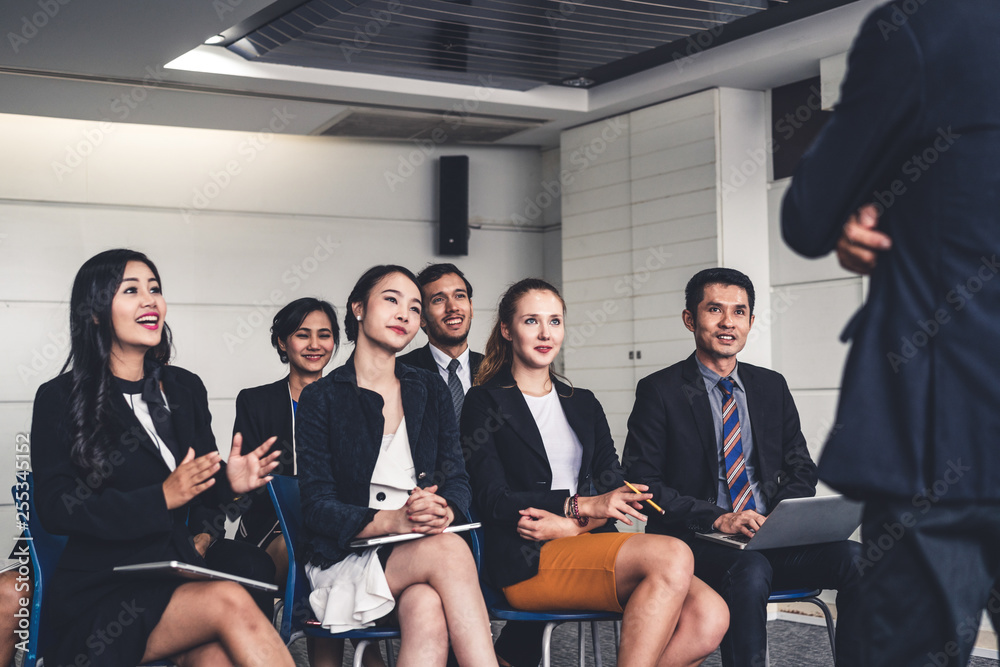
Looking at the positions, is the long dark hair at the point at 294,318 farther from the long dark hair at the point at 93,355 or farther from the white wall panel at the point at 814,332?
the white wall panel at the point at 814,332

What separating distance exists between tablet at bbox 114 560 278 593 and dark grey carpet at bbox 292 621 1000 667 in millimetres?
1902

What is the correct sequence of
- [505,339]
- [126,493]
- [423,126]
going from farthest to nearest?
[423,126]
[505,339]
[126,493]

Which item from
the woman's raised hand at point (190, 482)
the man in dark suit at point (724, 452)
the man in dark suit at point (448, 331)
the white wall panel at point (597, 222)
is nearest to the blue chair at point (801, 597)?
the man in dark suit at point (724, 452)

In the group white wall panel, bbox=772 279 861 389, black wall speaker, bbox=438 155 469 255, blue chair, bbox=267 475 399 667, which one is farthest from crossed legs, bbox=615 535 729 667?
black wall speaker, bbox=438 155 469 255

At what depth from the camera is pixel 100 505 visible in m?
2.32

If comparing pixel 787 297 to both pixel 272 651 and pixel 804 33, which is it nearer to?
pixel 804 33

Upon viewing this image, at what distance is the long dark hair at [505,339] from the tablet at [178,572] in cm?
119

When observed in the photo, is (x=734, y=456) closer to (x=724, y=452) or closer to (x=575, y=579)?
(x=724, y=452)

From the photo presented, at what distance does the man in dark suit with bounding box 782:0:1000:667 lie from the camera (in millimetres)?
1248

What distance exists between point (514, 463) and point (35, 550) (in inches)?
52.8

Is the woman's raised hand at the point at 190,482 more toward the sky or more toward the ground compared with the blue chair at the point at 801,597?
more toward the sky

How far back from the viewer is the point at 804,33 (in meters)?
5.11

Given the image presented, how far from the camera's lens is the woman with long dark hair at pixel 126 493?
2.28 metres

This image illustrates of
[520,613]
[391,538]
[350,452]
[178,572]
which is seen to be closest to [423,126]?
[350,452]
